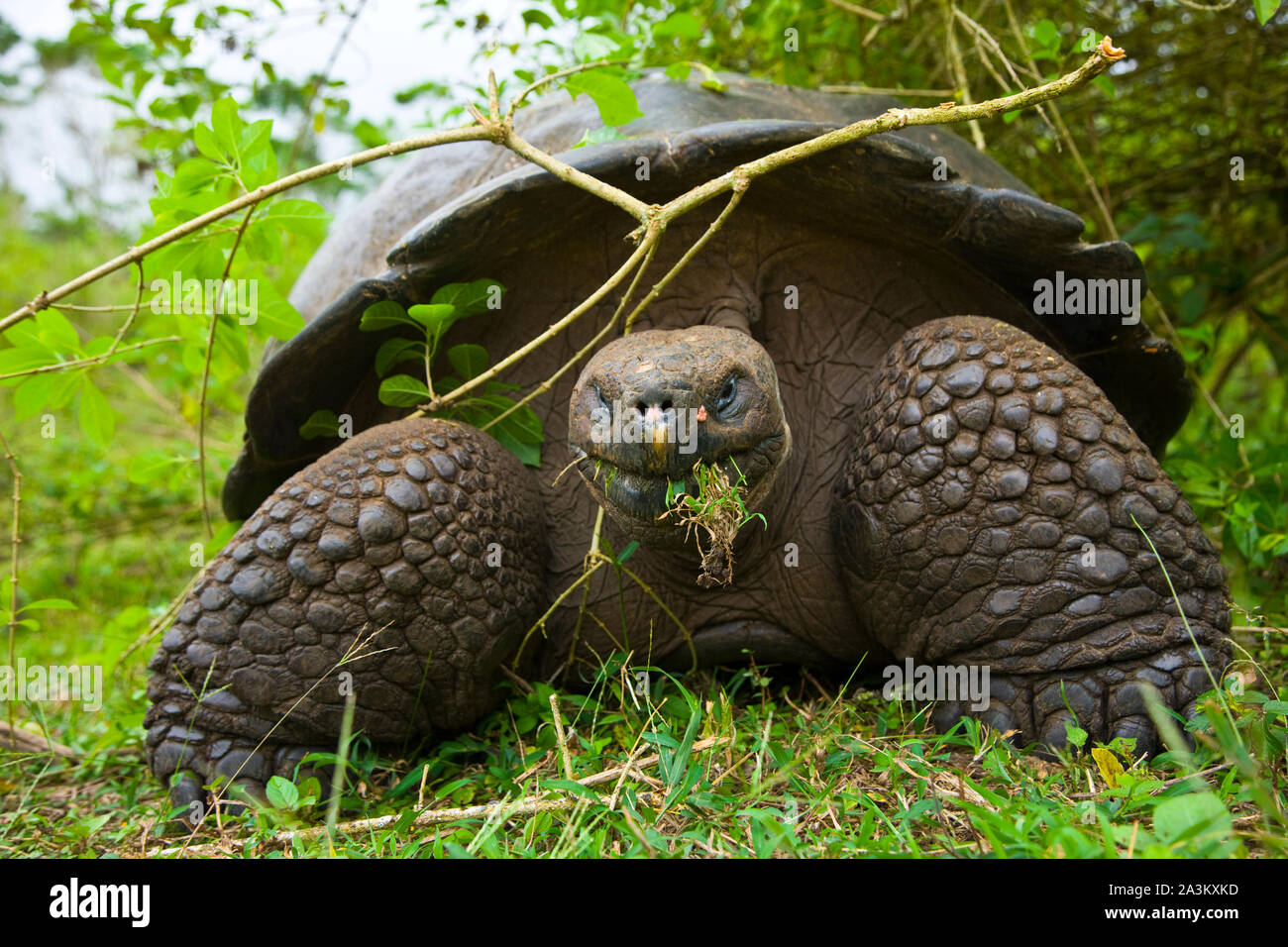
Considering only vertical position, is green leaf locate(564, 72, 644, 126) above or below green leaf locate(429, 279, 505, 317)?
above

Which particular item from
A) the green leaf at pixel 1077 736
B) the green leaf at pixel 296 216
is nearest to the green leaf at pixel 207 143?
the green leaf at pixel 296 216

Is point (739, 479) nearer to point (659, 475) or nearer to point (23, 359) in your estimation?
point (659, 475)

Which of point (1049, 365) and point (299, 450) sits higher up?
point (1049, 365)

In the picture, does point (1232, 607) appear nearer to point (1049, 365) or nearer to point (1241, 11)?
point (1049, 365)

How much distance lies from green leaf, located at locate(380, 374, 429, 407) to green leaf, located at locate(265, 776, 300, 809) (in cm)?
107

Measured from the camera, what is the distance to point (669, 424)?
6.39 feet

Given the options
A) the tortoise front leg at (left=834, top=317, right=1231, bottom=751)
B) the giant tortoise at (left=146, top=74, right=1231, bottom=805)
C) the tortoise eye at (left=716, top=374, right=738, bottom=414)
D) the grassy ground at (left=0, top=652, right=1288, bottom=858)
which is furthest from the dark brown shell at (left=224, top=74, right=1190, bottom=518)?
the grassy ground at (left=0, top=652, right=1288, bottom=858)

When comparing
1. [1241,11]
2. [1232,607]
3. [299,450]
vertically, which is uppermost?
[1241,11]

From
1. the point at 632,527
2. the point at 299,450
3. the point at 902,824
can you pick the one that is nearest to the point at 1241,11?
the point at 632,527

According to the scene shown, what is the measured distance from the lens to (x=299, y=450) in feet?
10.0

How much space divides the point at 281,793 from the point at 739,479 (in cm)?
121

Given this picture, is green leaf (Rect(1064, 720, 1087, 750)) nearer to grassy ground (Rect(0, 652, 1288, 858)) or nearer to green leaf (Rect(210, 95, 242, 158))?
grassy ground (Rect(0, 652, 1288, 858))

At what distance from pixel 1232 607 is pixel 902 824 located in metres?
1.16

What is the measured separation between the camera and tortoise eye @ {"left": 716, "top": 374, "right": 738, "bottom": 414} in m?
2.10
